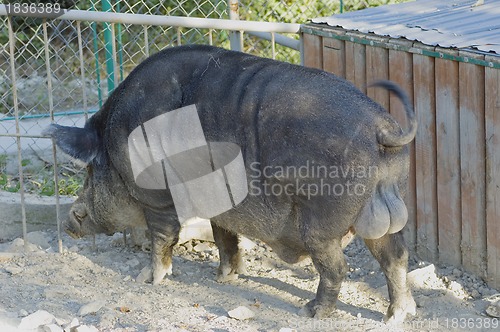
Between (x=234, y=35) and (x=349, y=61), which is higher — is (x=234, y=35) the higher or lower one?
the higher one

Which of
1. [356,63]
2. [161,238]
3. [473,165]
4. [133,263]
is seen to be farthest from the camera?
[356,63]

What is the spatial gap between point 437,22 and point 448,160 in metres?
1.08

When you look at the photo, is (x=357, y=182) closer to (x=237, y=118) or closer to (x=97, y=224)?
(x=237, y=118)

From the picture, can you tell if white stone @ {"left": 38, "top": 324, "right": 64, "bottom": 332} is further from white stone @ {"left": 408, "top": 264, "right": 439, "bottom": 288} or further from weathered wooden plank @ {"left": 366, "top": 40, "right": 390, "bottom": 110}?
weathered wooden plank @ {"left": 366, "top": 40, "right": 390, "bottom": 110}

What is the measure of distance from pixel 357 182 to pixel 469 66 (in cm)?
120

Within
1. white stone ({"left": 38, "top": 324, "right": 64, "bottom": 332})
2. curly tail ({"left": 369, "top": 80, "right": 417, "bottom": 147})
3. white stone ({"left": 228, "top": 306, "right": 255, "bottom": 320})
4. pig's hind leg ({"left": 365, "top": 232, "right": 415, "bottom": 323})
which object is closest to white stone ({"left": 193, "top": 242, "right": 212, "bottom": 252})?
white stone ({"left": 228, "top": 306, "right": 255, "bottom": 320})

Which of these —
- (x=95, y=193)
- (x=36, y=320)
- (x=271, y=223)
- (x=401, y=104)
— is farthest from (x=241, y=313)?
(x=401, y=104)

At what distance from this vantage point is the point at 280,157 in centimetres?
557

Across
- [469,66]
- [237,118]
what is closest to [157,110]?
[237,118]

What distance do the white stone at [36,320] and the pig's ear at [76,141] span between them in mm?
1387

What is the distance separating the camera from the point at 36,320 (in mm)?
5336

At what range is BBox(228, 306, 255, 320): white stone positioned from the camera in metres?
5.64

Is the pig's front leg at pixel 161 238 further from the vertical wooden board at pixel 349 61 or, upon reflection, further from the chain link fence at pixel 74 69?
the chain link fence at pixel 74 69

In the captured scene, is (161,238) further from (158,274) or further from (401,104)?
(401,104)
